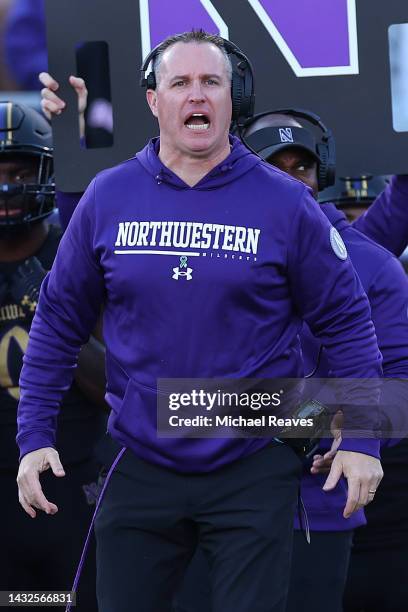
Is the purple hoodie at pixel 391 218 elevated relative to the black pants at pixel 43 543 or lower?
elevated

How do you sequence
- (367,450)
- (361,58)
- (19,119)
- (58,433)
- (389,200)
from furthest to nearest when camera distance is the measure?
(19,119), (58,433), (389,200), (361,58), (367,450)

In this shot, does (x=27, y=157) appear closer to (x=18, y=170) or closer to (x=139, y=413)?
(x=18, y=170)

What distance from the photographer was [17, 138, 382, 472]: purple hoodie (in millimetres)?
3311

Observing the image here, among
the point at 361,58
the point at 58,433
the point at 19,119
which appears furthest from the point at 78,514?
the point at 361,58

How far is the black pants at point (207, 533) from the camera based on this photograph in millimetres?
3281

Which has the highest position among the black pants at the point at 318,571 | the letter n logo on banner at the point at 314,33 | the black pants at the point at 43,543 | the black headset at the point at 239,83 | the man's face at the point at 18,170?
the letter n logo on banner at the point at 314,33

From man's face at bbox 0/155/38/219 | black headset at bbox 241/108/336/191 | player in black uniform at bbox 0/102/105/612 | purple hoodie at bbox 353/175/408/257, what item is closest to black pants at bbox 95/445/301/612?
black headset at bbox 241/108/336/191

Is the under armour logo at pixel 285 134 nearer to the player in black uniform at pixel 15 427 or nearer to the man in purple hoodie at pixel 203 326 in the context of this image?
the man in purple hoodie at pixel 203 326

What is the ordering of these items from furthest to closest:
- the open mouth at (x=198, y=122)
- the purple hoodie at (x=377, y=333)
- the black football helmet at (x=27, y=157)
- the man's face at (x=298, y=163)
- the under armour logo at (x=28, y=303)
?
the black football helmet at (x=27, y=157), the under armour logo at (x=28, y=303), the man's face at (x=298, y=163), the purple hoodie at (x=377, y=333), the open mouth at (x=198, y=122)

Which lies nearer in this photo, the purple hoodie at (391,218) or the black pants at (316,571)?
the black pants at (316,571)

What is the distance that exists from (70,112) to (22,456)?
129 cm

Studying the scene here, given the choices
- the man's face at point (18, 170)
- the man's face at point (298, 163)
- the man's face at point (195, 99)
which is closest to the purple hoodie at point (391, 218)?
the man's face at point (298, 163)

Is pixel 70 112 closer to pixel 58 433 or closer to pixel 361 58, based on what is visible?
pixel 361 58

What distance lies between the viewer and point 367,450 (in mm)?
3324
